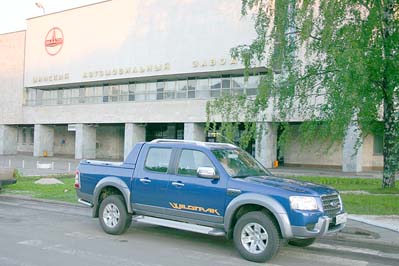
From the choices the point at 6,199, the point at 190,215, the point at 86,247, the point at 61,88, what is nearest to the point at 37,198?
the point at 6,199

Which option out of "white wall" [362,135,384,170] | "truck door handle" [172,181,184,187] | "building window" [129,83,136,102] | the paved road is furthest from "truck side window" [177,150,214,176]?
"building window" [129,83,136,102]

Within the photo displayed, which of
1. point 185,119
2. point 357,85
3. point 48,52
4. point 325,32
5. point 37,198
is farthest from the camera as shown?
point 48,52

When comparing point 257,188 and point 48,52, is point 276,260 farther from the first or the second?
Answer: point 48,52

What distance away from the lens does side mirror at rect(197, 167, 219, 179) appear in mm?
7328

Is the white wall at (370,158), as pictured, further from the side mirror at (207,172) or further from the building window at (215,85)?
the side mirror at (207,172)

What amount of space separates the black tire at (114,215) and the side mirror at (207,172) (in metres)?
2.07

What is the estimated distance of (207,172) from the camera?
24.0 feet

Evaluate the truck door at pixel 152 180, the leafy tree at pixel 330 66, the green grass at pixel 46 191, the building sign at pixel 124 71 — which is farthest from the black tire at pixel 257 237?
the building sign at pixel 124 71

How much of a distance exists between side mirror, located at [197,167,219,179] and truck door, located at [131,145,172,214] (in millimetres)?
929

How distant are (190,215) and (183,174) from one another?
0.75m

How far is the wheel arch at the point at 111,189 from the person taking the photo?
28.1 ft

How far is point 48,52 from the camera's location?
48375mm

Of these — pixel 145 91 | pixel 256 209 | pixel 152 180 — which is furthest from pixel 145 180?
pixel 145 91

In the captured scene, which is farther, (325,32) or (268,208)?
(325,32)
